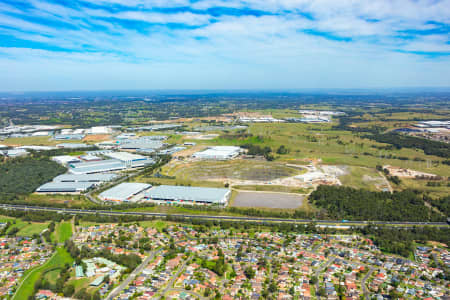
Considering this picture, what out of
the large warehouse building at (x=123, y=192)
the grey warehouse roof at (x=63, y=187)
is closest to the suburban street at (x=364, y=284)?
the large warehouse building at (x=123, y=192)

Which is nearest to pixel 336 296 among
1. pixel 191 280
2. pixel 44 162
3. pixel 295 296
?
pixel 295 296

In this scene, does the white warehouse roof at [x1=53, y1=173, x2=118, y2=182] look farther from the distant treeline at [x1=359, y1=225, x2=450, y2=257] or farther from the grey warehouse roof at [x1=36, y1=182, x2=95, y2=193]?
the distant treeline at [x1=359, y1=225, x2=450, y2=257]

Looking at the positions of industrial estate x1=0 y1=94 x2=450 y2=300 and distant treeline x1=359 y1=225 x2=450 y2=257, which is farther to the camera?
distant treeline x1=359 y1=225 x2=450 y2=257

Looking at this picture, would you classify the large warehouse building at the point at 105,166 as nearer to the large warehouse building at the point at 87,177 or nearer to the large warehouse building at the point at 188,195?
the large warehouse building at the point at 87,177

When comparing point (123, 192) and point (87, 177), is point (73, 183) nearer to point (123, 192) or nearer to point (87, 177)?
point (87, 177)

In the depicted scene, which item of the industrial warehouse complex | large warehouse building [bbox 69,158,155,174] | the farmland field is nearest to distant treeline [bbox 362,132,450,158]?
the farmland field

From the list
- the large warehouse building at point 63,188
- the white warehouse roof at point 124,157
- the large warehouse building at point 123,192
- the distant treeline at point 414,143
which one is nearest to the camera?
the large warehouse building at point 123,192

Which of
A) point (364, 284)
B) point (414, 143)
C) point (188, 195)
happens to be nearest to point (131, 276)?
point (188, 195)
